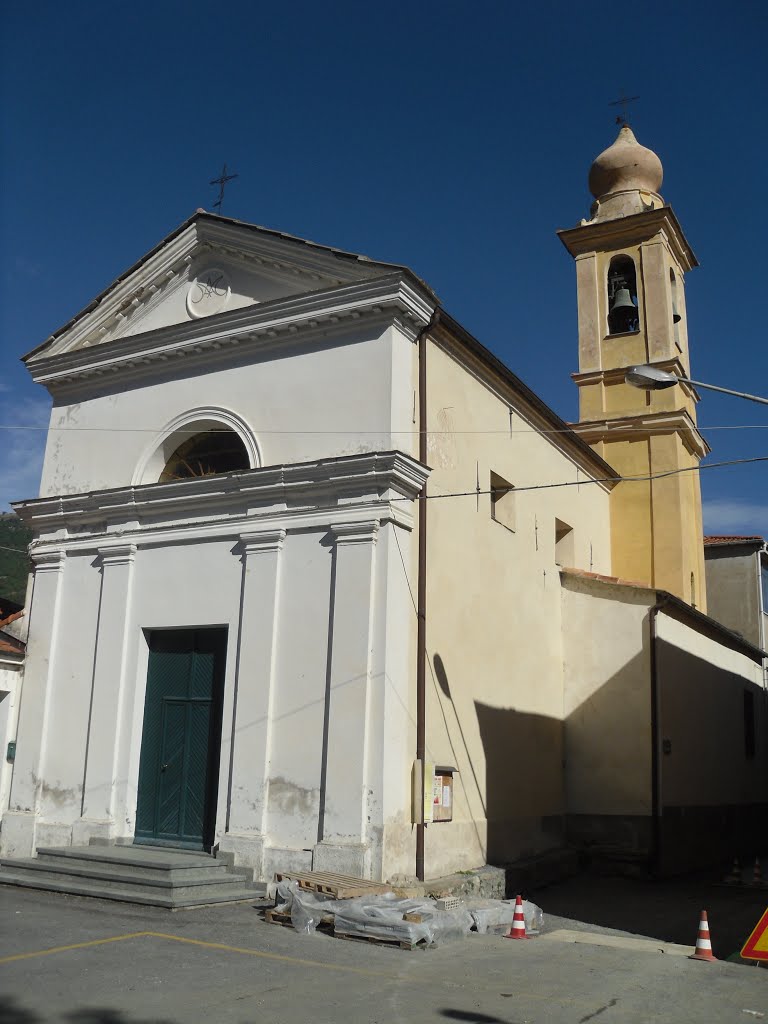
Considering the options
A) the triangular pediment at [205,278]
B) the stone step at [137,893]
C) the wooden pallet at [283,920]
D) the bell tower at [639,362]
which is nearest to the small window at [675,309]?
the bell tower at [639,362]

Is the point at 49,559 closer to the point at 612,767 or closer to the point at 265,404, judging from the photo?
the point at 265,404

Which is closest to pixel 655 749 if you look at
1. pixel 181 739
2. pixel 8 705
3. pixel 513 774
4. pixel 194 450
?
pixel 513 774

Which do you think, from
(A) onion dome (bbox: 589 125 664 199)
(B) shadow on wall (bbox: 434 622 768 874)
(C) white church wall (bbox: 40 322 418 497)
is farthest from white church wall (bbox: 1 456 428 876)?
(A) onion dome (bbox: 589 125 664 199)

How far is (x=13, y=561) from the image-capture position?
4275cm

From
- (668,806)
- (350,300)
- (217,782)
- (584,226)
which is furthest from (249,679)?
(584,226)

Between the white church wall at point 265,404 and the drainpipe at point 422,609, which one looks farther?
the white church wall at point 265,404

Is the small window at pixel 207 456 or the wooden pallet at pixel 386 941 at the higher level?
the small window at pixel 207 456

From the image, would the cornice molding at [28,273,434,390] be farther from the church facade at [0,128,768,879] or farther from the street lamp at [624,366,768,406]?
the street lamp at [624,366,768,406]

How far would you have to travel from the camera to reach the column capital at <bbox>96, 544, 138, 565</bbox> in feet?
43.9

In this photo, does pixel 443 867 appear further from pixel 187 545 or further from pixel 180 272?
pixel 180 272

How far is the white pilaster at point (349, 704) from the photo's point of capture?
419 inches

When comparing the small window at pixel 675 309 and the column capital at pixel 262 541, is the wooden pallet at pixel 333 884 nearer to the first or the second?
the column capital at pixel 262 541

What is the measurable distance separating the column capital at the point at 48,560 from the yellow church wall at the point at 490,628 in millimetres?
5677

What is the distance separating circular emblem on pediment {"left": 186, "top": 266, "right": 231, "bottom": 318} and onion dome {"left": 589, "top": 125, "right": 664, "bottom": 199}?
12.2m
